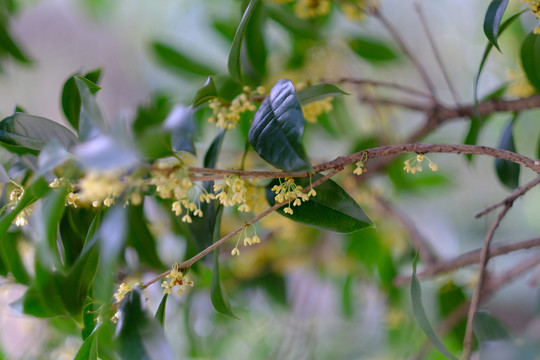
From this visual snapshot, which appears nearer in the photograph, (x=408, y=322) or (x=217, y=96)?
(x=217, y=96)

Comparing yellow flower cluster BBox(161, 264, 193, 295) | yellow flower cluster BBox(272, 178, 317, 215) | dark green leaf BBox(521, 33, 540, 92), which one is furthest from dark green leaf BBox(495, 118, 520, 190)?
yellow flower cluster BBox(161, 264, 193, 295)

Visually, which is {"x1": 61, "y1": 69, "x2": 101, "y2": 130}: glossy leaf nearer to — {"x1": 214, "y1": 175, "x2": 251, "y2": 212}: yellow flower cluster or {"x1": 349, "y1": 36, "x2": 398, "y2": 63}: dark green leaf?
{"x1": 214, "y1": 175, "x2": 251, "y2": 212}: yellow flower cluster

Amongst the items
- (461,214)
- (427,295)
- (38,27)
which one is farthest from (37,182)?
(461,214)

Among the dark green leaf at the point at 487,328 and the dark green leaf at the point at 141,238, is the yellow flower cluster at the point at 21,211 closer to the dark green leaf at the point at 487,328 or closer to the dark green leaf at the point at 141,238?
the dark green leaf at the point at 141,238

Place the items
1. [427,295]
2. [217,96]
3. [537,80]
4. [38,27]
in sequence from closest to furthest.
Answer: [217,96] < [537,80] < [427,295] < [38,27]

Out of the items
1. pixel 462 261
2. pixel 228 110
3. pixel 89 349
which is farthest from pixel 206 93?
pixel 462 261

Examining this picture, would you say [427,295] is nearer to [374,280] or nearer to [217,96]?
[374,280]

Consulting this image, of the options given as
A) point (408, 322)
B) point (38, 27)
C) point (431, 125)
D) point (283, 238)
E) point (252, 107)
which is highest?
point (252, 107)
